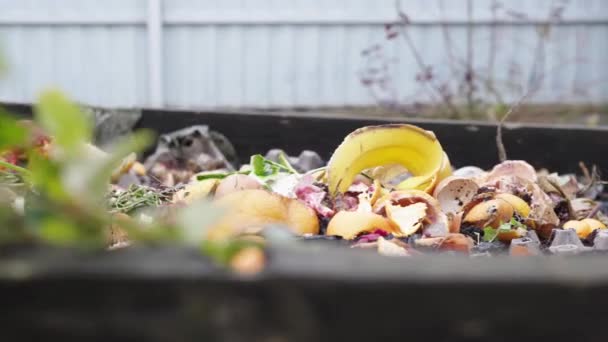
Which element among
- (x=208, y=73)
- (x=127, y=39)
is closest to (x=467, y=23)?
(x=208, y=73)

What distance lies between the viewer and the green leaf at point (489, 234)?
1177 mm

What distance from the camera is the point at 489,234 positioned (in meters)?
1.19

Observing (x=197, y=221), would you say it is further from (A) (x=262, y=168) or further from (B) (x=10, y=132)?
(A) (x=262, y=168)

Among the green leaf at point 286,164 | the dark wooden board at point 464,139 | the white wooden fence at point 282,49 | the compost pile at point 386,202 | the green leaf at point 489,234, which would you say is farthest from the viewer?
the white wooden fence at point 282,49

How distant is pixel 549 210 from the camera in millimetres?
1319

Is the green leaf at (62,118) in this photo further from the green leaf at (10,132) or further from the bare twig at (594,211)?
the bare twig at (594,211)

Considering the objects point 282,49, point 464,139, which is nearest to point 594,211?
point 464,139

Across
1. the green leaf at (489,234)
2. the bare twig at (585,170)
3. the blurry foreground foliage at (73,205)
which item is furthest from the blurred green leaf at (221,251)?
the bare twig at (585,170)

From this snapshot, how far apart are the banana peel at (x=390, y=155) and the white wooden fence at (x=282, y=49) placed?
312 cm

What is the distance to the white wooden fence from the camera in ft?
15.0

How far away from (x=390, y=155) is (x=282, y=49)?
3476 mm

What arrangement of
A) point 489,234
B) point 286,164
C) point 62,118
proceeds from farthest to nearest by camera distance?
point 286,164 < point 489,234 < point 62,118

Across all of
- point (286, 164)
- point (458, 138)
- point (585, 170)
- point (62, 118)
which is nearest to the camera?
point (62, 118)

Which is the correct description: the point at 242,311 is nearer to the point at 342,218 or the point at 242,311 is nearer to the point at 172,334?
the point at 172,334
